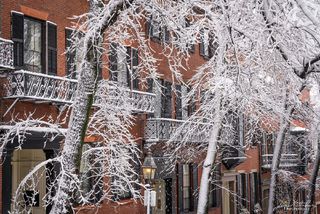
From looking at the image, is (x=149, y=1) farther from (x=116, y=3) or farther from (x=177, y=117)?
(x=177, y=117)

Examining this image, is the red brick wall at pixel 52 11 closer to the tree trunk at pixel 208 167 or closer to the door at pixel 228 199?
the tree trunk at pixel 208 167

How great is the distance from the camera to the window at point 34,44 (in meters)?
16.2

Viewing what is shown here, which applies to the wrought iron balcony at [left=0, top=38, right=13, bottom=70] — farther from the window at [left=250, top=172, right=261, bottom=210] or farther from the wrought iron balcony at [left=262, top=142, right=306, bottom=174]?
the wrought iron balcony at [left=262, top=142, right=306, bottom=174]

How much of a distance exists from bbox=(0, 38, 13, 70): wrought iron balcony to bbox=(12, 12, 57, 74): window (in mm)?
1262

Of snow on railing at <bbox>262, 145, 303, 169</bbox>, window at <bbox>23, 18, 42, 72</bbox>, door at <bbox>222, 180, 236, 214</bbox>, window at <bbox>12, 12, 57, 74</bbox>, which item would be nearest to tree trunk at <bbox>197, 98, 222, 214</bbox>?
window at <bbox>12, 12, 57, 74</bbox>

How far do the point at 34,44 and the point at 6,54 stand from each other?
2.54m

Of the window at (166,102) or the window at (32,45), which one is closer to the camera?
the window at (32,45)

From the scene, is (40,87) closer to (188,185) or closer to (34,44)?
(34,44)

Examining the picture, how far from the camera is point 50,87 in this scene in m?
16.5

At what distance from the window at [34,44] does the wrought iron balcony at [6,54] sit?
126cm

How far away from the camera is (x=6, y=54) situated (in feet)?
48.2

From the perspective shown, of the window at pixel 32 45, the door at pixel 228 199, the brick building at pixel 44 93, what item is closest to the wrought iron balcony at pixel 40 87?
the brick building at pixel 44 93

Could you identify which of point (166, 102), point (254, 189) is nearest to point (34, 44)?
point (166, 102)

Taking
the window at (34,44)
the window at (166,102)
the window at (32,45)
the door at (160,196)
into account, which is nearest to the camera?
the window at (34,44)
